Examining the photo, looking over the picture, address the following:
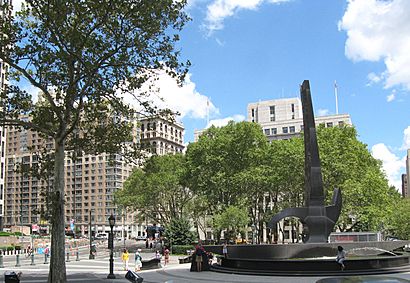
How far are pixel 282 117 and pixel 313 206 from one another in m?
94.3

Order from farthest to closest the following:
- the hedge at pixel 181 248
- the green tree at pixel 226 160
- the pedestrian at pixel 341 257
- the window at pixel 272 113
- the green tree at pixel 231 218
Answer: the window at pixel 272 113 < the green tree at pixel 226 160 < the green tree at pixel 231 218 < the hedge at pixel 181 248 < the pedestrian at pixel 341 257

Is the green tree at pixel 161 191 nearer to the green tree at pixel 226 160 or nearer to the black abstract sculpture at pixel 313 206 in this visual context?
the green tree at pixel 226 160

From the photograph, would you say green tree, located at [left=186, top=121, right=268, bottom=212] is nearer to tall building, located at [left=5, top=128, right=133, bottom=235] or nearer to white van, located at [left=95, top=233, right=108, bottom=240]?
white van, located at [left=95, top=233, right=108, bottom=240]

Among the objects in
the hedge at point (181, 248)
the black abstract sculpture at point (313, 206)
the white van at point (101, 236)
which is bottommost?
the white van at point (101, 236)

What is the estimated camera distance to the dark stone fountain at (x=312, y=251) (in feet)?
72.5

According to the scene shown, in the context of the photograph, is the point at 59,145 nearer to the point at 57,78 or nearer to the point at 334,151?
the point at 57,78

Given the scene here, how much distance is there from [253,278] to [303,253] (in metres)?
4.27

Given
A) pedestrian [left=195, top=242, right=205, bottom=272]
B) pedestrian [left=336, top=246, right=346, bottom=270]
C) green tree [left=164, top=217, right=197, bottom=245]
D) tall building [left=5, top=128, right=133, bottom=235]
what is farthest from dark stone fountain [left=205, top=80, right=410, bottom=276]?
tall building [left=5, top=128, right=133, bottom=235]

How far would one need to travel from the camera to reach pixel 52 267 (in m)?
18.5

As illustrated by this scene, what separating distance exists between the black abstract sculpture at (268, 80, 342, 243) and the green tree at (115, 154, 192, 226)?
31683mm

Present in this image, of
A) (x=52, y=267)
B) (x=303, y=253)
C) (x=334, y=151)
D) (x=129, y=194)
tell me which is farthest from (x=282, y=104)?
(x=52, y=267)

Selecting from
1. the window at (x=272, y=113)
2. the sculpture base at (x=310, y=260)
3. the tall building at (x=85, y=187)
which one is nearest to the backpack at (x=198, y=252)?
the sculpture base at (x=310, y=260)

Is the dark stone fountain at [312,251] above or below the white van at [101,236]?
above

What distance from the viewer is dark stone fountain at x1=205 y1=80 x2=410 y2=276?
22.1m
